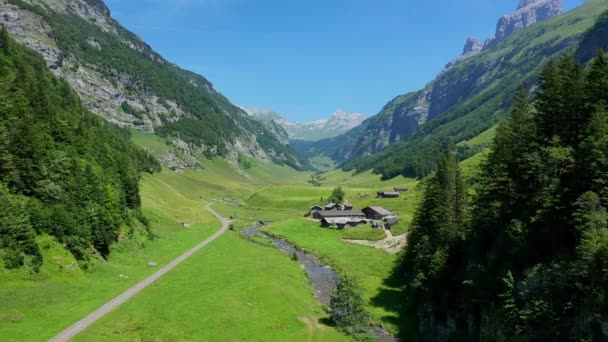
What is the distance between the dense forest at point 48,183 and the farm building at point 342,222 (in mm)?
69893

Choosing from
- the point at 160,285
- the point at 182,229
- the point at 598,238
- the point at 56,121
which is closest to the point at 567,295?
the point at 598,238

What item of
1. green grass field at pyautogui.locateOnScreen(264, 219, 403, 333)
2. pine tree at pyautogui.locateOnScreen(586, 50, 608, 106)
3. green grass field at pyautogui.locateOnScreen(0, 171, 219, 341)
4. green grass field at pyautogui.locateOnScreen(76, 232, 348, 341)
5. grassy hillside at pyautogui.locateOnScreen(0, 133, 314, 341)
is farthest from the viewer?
green grass field at pyautogui.locateOnScreen(264, 219, 403, 333)

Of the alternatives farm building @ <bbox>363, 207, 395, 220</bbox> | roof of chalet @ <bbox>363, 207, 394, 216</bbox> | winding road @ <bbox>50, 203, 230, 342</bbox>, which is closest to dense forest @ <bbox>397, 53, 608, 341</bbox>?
winding road @ <bbox>50, 203, 230, 342</bbox>

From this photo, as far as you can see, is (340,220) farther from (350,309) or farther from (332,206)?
(350,309)

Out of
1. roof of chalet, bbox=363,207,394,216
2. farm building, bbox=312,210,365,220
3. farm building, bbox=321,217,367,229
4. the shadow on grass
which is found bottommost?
the shadow on grass

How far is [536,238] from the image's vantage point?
3759cm

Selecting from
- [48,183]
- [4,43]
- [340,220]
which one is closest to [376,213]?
[340,220]

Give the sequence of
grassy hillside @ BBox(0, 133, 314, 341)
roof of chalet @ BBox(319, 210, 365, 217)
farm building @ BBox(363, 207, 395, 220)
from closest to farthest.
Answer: grassy hillside @ BBox(0, 133, 314, 341) < farm building @ BBox(363, 207, 395, 220) < roof of chalet @ BBox(319, 210, 365, 217)

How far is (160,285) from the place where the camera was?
210 feet

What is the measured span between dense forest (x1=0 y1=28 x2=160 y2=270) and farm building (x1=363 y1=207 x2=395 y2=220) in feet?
273

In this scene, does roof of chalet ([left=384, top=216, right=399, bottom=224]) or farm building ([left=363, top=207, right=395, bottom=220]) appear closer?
roof of chalet ([left=384, top=216, right=399, bottom=224])

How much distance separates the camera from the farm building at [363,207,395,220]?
151 m

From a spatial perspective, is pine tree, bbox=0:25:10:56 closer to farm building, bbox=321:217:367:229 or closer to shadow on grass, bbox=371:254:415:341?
farm building, bbox=321:217:367:229

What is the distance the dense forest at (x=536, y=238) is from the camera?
29094 mm
